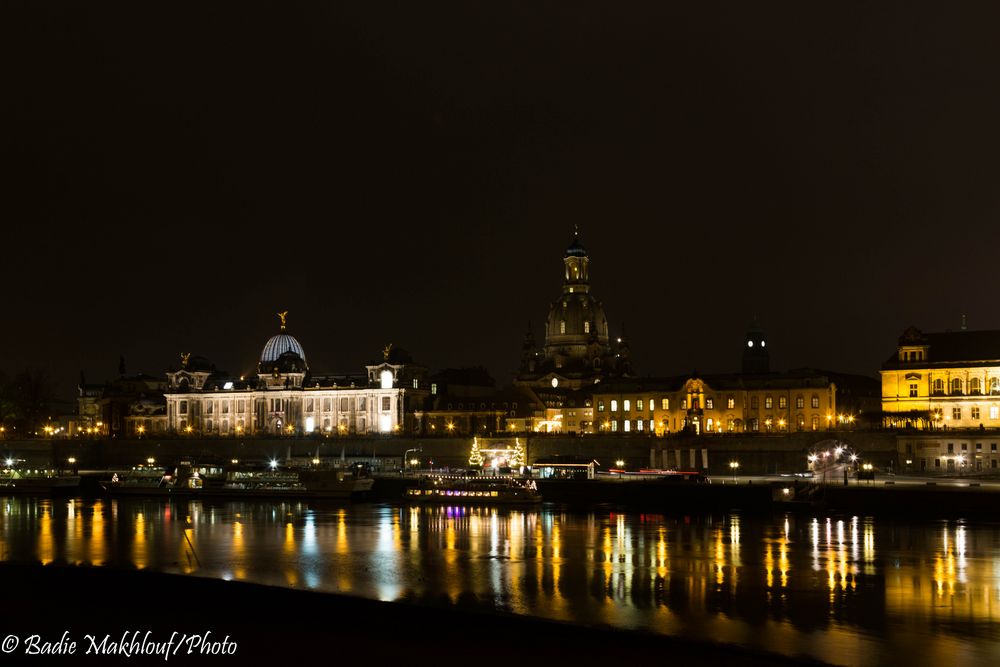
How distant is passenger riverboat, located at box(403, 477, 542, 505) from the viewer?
84.7 metres

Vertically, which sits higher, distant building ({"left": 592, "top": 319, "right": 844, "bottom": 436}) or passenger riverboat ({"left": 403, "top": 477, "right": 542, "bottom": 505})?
distant building ({"left": 592, "top": 319, "right": 844, "bottom": 436})

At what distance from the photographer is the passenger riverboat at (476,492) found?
8469 centimetres

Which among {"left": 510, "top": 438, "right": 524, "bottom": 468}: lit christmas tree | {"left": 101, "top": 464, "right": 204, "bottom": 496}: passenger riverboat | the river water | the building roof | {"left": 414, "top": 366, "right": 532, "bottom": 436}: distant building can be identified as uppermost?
the building roof

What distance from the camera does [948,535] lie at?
5900 centimetres

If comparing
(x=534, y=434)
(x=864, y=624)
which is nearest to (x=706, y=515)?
(x=864, y=624)

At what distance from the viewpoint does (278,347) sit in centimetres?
16862

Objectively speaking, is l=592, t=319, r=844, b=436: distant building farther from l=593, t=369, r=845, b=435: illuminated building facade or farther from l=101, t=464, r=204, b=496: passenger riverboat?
l=101, t=464, r=204, b=496: passenger riverboat

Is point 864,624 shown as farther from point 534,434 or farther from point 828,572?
point 534,434

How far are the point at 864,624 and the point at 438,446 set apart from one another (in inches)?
3868

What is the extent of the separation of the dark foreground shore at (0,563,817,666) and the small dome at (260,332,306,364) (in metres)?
127

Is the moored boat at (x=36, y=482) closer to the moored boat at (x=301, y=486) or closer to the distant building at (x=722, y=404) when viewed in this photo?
the moored boat at (x=301, y=486)

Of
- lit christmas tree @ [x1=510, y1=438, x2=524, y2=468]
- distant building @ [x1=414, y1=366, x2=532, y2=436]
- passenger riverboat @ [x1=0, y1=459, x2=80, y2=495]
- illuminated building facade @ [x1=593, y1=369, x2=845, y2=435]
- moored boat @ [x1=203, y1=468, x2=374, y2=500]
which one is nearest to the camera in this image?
moored boat @ [x1=203, y1=468, x2=374, y2=500]

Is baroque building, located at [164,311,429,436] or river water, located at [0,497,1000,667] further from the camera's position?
baroque building, located at [164,311,429,436]

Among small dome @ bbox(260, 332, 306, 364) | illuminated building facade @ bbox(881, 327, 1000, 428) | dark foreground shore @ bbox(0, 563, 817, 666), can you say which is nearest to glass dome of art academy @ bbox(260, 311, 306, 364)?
small dome @ bbox(260, 332, 306, 364)
